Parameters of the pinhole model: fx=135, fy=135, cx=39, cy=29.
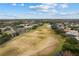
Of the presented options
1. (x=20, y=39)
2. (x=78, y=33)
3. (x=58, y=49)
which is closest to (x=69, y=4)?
(x=78, y=33)

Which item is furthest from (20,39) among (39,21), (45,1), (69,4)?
(69,4)

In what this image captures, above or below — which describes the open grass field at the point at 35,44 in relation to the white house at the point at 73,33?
below

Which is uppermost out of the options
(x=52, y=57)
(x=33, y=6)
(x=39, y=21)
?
(x=33, y=6)

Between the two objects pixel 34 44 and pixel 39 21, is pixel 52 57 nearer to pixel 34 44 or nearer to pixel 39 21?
pixel 34 44

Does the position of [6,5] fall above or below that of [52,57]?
above

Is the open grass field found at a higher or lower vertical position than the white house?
lower

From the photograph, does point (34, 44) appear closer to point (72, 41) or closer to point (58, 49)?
point (58, 49)
